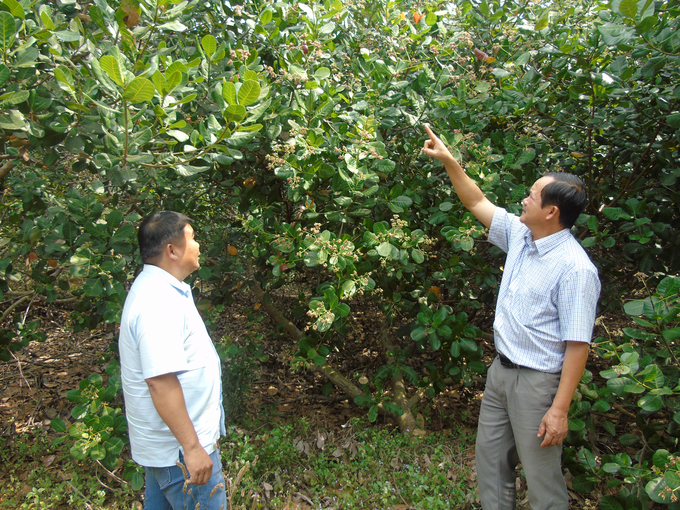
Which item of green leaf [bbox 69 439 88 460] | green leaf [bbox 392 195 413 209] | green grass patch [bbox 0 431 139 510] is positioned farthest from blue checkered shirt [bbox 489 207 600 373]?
green grass patch [bbox 0 431 139 510]

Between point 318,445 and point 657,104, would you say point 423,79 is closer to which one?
point 657,104

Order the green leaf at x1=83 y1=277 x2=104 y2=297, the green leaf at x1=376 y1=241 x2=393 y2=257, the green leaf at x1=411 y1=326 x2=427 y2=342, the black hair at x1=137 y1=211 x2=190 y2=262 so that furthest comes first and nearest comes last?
the green leaf at x1=411 y1=326 x2=427 y2=342, the green leaf at x1=83 y1=277 x2=104 y2=297, the green leaf at x1=376 y1=241 x2=393 y2=257, the black hair at x1=137 y1=211 x2=190 y2=262

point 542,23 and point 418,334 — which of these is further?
point 418,334

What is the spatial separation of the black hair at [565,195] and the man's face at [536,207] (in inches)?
0.7

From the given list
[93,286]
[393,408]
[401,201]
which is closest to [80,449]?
[93,286]

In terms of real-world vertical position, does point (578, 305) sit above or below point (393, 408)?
above

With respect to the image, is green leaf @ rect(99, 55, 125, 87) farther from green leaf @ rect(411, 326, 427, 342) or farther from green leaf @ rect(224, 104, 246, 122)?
green leaf @ rect(411, 326, 427, 342)

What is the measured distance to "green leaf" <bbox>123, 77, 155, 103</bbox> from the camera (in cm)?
174

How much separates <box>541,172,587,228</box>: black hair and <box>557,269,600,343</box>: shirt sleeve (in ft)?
0.94

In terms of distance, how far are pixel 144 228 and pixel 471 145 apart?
181 cm

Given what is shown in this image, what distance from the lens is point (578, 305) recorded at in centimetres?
201

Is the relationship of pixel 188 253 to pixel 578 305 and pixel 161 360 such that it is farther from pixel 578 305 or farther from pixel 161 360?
pixel 578 305

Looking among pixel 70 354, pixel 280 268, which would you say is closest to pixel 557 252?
pixel 280 268

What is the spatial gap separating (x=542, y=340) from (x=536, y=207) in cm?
61
